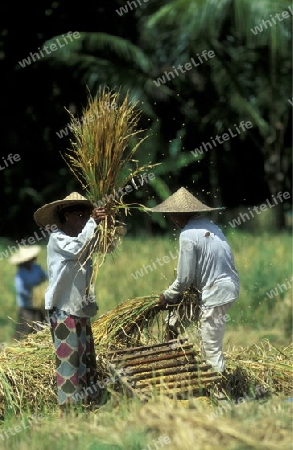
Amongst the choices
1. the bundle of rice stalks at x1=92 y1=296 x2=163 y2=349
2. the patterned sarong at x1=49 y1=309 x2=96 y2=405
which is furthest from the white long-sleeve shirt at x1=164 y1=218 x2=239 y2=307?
the patterned sarong at x1=49 y1=309 x2=96 y2=405

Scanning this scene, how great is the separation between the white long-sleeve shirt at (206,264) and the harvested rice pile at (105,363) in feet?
1.77

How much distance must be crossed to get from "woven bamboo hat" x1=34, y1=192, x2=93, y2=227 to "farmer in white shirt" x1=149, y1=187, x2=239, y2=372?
44 centimetres

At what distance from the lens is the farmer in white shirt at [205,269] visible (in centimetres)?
541

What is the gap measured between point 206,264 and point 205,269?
0.11ft

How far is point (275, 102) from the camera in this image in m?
18.4

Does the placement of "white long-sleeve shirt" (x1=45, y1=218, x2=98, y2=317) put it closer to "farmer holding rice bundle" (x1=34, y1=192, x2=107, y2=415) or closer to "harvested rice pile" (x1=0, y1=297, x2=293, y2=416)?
"farmer holding rice bundle" (x1=34, y1=192, x2=107, y2=415)

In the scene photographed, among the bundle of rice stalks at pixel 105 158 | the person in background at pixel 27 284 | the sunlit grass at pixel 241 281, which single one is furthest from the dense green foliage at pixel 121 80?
the bundle of rice stalks at pixel 105 158

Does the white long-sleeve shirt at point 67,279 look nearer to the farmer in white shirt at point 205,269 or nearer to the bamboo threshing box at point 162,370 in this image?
the bamboo threshing box at point 162,370

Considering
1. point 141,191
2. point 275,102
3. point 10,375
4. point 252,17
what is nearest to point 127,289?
point 10,375

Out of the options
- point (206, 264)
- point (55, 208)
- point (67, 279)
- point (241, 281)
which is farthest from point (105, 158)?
point (241, 281)

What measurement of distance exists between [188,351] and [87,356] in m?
0.62

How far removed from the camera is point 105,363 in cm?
574

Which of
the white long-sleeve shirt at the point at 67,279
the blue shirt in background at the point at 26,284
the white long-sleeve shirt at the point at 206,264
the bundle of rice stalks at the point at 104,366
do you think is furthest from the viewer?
the blue shirt in background at the point at 26,284

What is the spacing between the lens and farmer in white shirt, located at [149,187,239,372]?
5.41 meters
